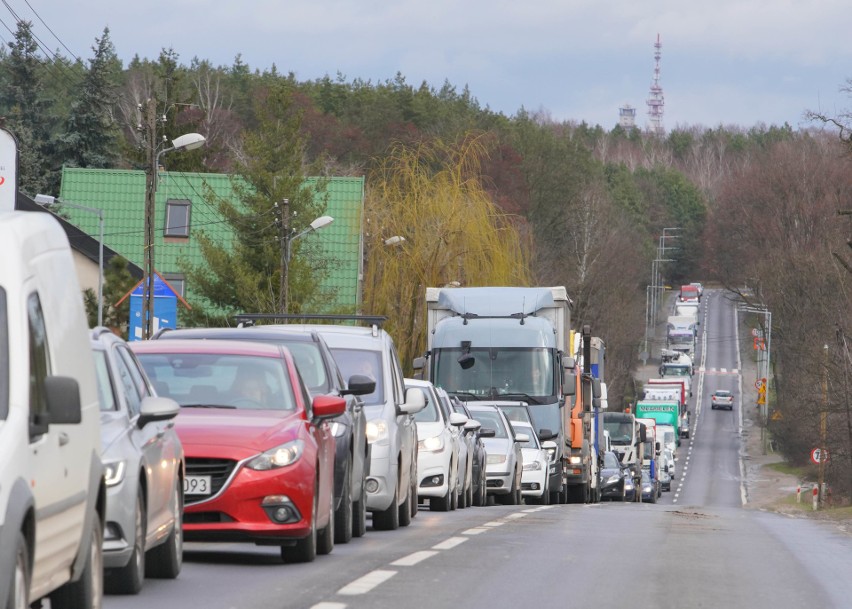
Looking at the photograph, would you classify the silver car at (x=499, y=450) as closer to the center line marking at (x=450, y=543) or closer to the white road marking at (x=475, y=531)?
the white road marking at (x=475, y=531)

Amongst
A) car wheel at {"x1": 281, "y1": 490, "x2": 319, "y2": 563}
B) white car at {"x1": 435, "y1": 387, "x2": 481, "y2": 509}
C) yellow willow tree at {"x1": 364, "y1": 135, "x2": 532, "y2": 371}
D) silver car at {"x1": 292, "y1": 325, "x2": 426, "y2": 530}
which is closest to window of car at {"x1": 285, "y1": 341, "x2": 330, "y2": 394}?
silver car at {"x1": 292, "y1": 325, "x2": 426, "y2": 530}

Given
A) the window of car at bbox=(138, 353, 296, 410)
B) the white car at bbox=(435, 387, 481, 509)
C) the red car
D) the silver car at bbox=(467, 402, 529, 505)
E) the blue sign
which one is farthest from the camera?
the blue sign

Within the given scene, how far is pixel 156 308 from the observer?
39.4 metres

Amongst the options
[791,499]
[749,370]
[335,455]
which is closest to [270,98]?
[791,499]

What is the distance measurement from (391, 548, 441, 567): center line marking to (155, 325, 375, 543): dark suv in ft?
2.89

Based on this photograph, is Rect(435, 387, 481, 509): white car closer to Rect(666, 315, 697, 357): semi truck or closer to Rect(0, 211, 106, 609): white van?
Rect(0, 211, 106, 609): white van

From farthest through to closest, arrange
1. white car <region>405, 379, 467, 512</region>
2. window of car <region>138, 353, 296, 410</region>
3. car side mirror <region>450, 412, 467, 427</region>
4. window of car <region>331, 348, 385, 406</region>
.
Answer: white car <region>405, 379, 467, 512</region>
car side mirror <region>450, 412, 467, 427</region>
window of car <region>331, 348, 385, 406</region>
window of car <region>138, 353, 296, 410</region>

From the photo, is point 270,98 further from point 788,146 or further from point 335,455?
point 788,146

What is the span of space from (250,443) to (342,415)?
2.46m

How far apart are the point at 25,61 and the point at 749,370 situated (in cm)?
6209

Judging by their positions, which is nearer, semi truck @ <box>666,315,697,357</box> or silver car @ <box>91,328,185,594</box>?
silver car @ <box>91,328,185,594</box>

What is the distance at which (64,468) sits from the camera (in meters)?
7.19

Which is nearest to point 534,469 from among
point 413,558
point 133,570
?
point 413,558

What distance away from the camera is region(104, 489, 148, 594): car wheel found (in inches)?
384
